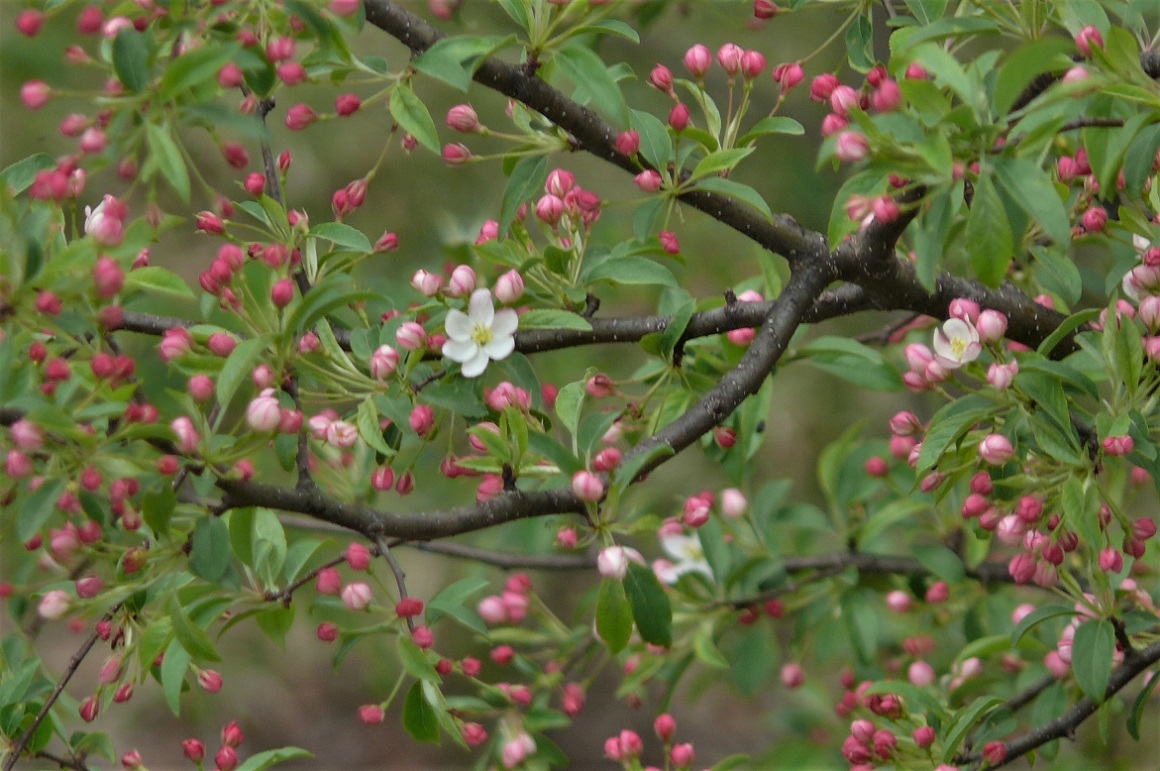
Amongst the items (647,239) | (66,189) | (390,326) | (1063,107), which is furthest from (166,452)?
(1063,107)

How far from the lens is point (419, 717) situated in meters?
1.63

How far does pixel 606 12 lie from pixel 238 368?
27.9 inches

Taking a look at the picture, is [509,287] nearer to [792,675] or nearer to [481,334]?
[481,334]

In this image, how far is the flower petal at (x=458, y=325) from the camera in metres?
1.65

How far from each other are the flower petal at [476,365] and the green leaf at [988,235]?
2.32ft

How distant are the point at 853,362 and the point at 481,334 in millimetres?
838

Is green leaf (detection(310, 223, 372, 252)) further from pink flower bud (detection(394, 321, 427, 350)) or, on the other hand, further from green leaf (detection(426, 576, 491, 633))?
green leaf (detection(426, 576, 491, 633))

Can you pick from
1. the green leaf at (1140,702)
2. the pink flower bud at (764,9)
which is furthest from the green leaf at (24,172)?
the green leaf at (1140,702)

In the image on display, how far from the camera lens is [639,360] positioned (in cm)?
461

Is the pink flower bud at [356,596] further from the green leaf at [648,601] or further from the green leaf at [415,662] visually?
the green leaf at [648,601]

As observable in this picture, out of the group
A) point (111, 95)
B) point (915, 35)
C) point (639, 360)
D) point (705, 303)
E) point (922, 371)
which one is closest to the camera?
point (111, 95)

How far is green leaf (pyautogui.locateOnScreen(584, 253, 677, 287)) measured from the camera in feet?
5.63

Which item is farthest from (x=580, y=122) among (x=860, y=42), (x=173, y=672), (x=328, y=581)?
(x=173, y=672)

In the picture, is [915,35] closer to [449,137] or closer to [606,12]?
[606,12]
